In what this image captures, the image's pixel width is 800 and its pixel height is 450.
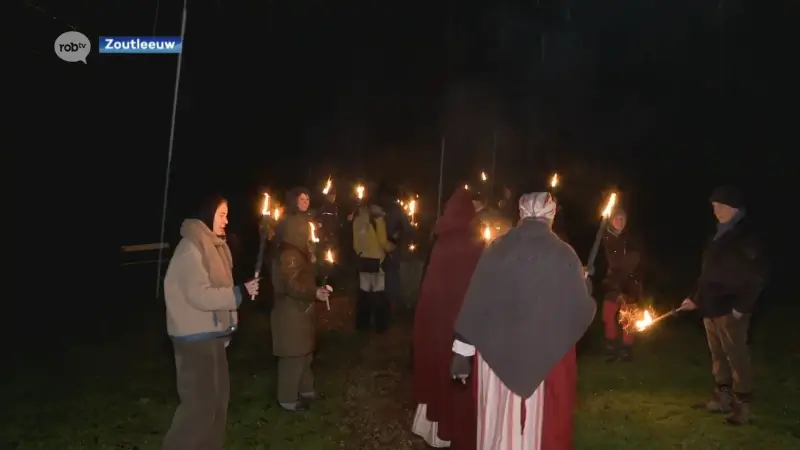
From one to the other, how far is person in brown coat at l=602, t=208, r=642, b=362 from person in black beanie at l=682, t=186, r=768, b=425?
2445 mm

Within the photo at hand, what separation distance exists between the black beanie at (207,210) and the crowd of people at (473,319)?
0.01 m

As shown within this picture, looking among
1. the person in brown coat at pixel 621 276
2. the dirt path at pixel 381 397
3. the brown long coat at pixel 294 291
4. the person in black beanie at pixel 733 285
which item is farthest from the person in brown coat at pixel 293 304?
the person in brown coat at pixel 621 276

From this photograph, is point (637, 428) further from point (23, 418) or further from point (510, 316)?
point (23, 418)

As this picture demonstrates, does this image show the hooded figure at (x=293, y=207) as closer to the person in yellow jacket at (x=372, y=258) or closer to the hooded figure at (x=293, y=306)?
the hooded figure at (x=293, y=306)

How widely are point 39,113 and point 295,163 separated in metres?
14.8

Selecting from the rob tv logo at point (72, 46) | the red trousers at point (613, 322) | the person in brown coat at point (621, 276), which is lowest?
the red trousers at point (613, 322)

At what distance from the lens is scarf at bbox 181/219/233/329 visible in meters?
5.85

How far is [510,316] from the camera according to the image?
5.04m

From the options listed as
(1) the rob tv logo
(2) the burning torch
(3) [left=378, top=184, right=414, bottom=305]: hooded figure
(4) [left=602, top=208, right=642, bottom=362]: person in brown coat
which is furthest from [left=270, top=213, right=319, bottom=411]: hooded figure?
(1) the rob tv logo

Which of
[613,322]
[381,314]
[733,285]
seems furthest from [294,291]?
[613,322]

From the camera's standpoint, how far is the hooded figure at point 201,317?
19.1 ft

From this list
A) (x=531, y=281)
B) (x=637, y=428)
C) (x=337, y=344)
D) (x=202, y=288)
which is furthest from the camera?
(x=337, y=344)

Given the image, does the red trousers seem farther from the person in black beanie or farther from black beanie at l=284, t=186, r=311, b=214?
black beanie at l=284, t=186, r=311, b=214

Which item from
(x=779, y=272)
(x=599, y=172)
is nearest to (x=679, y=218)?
(x=599, y=172)
